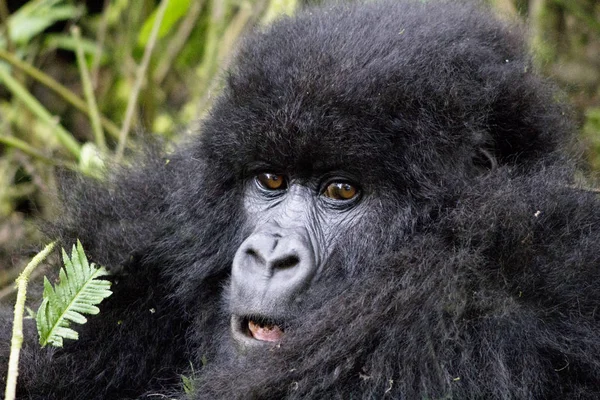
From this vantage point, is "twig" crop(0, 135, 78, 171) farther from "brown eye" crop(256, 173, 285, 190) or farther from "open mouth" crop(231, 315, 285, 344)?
"open mouth" crop(231, 315, 285, 344)

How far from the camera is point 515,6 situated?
20.5 ft

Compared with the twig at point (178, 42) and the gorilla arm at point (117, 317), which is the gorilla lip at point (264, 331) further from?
the twig at point (178, 42)

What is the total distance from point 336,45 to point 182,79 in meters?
5.08

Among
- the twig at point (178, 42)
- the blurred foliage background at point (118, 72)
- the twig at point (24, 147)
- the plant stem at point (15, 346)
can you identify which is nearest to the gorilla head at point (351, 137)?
the plant stem at point (15, 346)

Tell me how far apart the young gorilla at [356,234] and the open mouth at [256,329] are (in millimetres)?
10

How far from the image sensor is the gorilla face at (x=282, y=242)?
2842 mm

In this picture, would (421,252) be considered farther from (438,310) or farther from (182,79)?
(182,79)

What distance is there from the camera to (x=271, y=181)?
3230mm

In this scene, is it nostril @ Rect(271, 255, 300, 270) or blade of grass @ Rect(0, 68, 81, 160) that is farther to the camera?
blade of grass @ Rect(0, 68, 81, 160)

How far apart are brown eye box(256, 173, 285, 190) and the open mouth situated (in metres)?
0.56

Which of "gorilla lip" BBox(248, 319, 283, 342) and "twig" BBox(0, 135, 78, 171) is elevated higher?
"twig" BBox(0, 135, 78, 171)

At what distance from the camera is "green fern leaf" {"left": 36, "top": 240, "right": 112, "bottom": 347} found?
2.78 m

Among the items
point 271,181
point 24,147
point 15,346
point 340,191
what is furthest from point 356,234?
point 24,147

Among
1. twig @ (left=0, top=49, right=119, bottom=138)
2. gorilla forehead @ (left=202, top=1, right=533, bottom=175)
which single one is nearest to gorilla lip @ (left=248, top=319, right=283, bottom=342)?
gorilla forehead @ (left=202, top=1, right=533, bottom=175)
